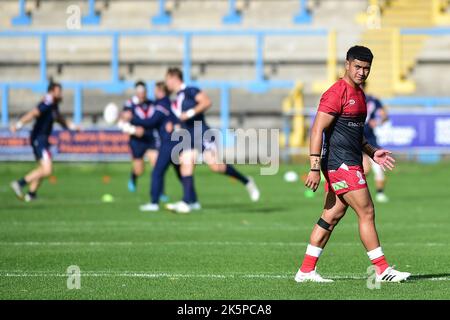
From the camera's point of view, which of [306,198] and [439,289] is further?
[306,198]

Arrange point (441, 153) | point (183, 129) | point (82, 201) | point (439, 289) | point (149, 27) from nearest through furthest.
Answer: point (439, 289)
point (183, 129)
point (82, 201)
point (441, 153)
point (149, 27)

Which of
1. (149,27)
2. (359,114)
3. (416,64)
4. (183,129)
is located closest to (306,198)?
(183,129)

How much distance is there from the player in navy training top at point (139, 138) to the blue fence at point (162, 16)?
50.5 feet

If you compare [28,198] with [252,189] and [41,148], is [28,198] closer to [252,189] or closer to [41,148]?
[41,148]

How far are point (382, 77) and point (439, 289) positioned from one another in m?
27.4

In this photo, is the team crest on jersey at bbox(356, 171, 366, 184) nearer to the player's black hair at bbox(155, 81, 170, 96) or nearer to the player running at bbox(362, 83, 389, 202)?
the player running at bbox(362, 83, 389, 202)

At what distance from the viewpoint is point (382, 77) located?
1458 inches

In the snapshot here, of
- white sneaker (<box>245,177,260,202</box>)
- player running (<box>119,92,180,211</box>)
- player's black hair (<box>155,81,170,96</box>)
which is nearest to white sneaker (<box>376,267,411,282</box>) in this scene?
player running (<box>119,92,180,211</box>)

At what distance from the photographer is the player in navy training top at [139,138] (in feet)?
76.8

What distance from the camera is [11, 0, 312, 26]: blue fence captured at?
39.0 meters

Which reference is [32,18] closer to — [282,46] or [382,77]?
[282,46]

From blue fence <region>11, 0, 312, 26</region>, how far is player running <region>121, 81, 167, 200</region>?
15.4 meters

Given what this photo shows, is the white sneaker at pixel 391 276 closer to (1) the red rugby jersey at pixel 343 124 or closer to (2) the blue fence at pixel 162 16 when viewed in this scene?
(1) the red rugby jersey at pixel 343 124

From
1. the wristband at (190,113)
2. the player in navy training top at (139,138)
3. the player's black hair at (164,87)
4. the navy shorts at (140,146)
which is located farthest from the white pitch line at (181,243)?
the navy shorts at (140,146)
